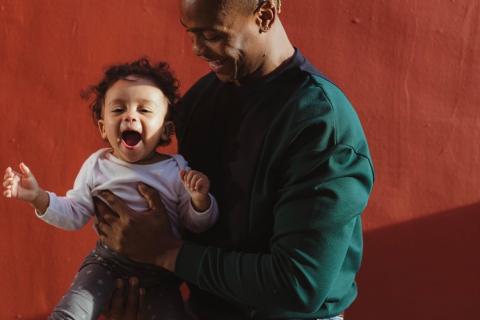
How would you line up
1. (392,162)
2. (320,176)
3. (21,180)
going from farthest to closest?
(392,162) → (21,180) → (320,176)

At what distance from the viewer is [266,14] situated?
138 cm

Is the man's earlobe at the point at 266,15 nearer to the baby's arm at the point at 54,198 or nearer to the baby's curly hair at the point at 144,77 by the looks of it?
the baby's curly hair at the point at 144,77

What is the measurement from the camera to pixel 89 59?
7.66 ft

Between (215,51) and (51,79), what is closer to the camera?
(215,51)

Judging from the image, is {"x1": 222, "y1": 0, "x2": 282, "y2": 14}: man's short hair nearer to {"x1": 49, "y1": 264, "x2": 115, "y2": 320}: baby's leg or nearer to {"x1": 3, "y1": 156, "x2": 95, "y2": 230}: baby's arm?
{"x1": 3, "y1": 156, "x2": 95, "y2": 230}: baby's arm

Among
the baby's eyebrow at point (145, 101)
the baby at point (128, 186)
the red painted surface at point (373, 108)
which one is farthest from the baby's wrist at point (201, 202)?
the red painted surface at point (373, 108)

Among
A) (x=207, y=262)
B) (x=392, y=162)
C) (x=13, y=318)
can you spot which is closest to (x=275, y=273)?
(x=207, y=262)

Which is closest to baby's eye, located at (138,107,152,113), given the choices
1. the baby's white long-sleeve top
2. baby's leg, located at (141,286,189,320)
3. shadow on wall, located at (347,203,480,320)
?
the baby's white long-sleeve top

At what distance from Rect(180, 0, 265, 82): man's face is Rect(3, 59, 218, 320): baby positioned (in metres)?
0.17

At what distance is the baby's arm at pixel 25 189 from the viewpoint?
1.41m

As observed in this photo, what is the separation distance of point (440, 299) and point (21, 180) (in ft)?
4.85

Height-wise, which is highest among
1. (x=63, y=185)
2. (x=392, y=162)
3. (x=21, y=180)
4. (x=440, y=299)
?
(x=21, y=180)

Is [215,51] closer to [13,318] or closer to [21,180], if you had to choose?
[21,180]

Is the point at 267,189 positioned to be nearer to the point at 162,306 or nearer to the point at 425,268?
A: the point at 162,306
